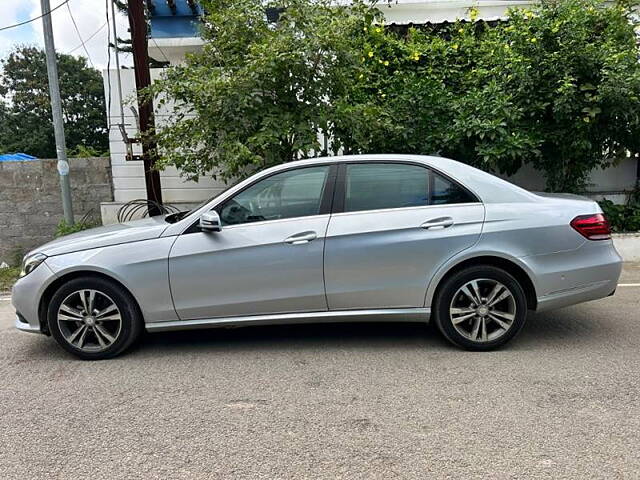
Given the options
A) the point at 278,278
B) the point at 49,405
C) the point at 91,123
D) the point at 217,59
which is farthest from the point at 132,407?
the point at 91,123

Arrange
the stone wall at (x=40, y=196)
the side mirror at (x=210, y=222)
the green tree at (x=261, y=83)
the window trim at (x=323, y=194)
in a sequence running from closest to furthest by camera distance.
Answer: the side mirror at (x=210, y=222) < the window trim at (x=323, y=194) < the green tree at (x=261, y=83) < the stone wall at (x=40, y=196)

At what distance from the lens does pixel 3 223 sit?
9.05 meters

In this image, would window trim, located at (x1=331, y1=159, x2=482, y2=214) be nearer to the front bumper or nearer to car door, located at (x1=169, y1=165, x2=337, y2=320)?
car door, located at (x1=169, y1=165, x2=337, y2=320)

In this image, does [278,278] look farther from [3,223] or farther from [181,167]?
[3,223]

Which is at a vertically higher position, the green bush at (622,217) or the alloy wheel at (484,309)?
A: the green bush at (622,217)

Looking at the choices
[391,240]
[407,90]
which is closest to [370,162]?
[391,240]

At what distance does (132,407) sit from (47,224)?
681 centimetres

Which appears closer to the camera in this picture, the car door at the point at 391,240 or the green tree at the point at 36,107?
the car door at the point at 391,240

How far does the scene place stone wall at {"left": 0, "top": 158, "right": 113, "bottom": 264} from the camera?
8.91m

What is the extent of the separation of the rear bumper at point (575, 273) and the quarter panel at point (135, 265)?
9.43ft

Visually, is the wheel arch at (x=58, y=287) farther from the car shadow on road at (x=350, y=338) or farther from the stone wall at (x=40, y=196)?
the stone wall at (x=40, y=196)

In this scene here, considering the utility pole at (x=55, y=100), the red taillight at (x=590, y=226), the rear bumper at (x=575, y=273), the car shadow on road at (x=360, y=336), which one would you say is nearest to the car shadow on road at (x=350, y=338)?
the car shadow on road at (x=360, y=336)

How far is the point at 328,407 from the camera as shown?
10.9ft

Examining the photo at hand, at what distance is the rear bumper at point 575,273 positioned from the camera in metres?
4.11
